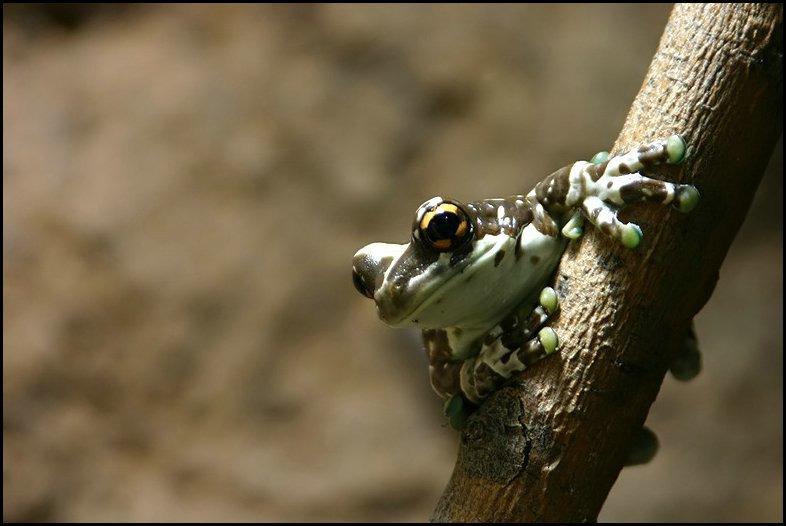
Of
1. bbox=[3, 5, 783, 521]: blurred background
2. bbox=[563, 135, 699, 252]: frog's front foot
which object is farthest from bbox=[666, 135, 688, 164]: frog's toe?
bbox=[3, 5, 783, 521]: blurred background

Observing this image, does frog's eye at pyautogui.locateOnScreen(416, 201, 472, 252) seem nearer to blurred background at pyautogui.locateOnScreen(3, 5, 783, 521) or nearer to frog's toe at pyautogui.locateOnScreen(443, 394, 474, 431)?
frog's toe at pyautogui.locateOnScreen(443, 394, 474, 431)

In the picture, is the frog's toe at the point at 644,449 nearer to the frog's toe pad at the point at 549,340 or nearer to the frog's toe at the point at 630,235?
the frog's toe pad at the point at 549,340

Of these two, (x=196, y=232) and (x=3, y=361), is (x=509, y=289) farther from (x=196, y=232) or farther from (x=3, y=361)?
(x=3, y=361)

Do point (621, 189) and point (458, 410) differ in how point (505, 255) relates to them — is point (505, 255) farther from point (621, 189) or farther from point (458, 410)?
point (458, 410)

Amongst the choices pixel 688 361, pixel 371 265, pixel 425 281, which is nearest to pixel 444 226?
pixel 425 281

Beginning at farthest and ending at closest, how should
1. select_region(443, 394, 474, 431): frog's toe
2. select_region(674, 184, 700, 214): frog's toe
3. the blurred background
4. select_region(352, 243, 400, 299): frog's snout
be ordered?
the blurred background
select_region(443, 394, 474, 431): frog's toe
select_region(352, 243, 400, 299): frog's snout
select_region(674, 184, 700, 214): frog's toe

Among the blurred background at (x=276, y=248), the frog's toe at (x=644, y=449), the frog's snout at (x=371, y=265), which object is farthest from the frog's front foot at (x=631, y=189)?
the blurred background at (x=276, y=248)
